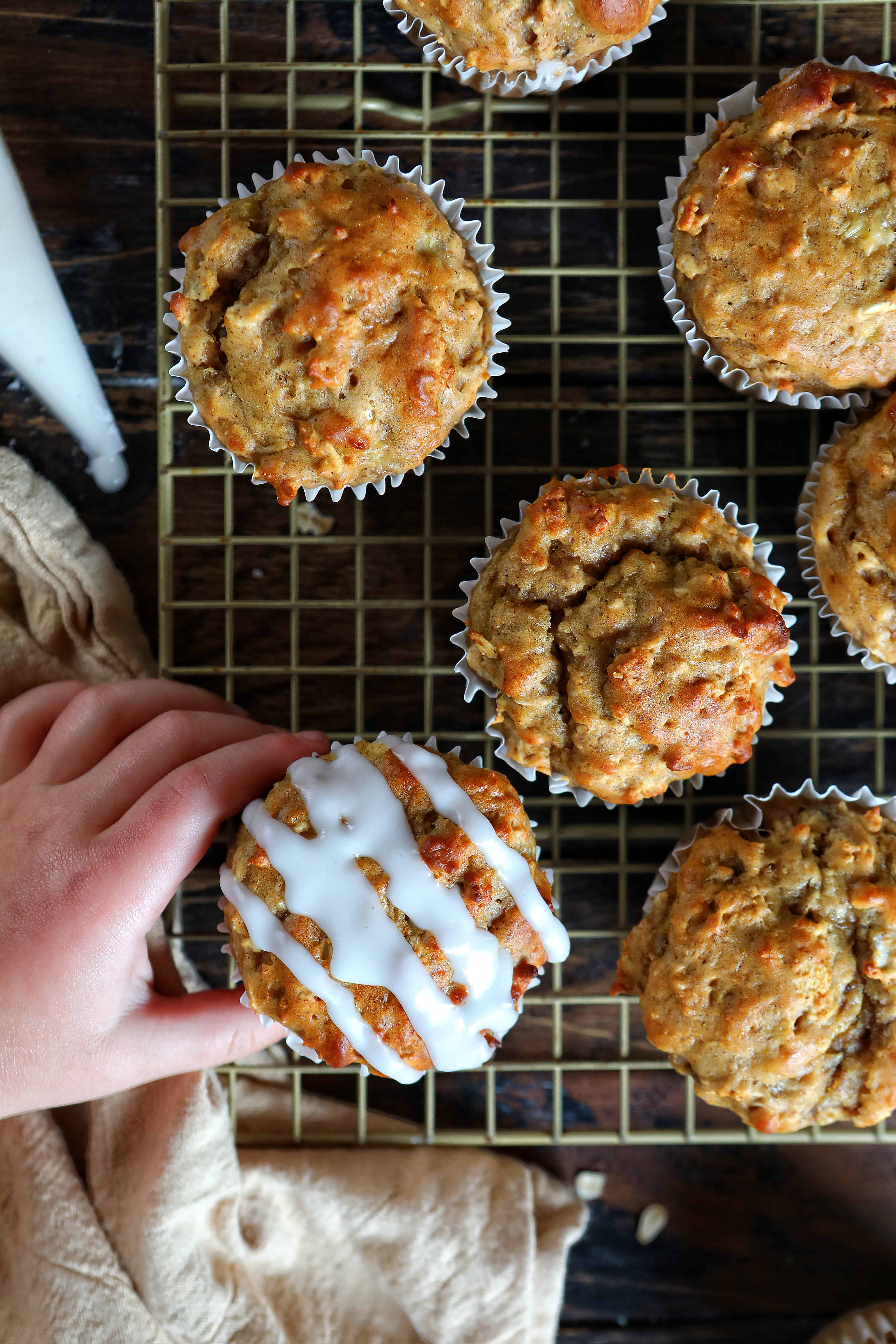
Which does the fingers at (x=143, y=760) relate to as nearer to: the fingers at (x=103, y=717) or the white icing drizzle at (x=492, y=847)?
the fingers at (x=103, y=717)

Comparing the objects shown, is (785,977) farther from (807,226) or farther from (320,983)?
(807,226)

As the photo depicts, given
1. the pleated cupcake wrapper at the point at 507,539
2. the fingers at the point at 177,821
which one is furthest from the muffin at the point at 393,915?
the pleated cupcake wrapper at the point at 507,539

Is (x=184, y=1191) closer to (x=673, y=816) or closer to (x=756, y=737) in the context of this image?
(x=673, y=816)

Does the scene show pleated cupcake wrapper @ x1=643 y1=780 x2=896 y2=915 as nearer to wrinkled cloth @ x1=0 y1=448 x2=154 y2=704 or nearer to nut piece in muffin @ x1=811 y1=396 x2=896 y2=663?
nut piece in muffin @ x1=811 y1=396 x2=896 y2=663

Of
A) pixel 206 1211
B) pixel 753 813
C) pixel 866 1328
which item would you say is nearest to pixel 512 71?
pixel 753 813

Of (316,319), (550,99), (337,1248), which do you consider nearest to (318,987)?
(337,1248)
